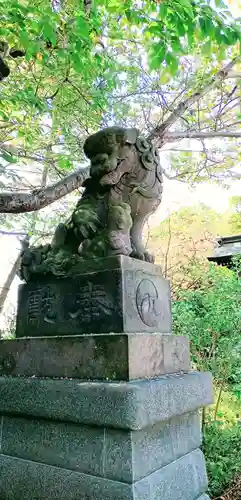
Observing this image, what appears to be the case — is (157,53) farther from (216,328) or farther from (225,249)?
(225,249)

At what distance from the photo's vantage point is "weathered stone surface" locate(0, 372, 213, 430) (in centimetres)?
183

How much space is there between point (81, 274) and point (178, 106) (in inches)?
167

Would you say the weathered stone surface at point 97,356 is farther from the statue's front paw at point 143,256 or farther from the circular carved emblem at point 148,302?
the statue's front paw at point 143,256

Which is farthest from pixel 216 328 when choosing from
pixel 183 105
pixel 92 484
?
pixel 183 105

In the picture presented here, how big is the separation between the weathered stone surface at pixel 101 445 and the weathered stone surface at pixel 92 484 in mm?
33

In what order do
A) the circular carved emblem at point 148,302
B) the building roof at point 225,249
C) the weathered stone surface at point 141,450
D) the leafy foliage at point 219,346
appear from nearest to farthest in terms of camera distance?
1. the weathered stone surface at point 141,450
2. the circular carved emblem at point 148,302
3. the leafy foliage at point 219,346
4. the building roof at point 225,249

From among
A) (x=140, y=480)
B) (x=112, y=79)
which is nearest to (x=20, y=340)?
(x=140, y=480)

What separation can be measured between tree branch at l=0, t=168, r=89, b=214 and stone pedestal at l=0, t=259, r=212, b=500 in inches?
90.8

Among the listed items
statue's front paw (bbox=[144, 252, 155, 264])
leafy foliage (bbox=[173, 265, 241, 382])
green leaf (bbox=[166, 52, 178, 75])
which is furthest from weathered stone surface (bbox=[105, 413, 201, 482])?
green leaf (bbox=[166, 52, 178, 75])

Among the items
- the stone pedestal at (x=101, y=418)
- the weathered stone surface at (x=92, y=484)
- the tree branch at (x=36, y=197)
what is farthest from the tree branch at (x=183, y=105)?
the weathered stone surface at (x=92, y=484)

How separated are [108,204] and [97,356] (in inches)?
41.9

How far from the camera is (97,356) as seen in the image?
2092mm

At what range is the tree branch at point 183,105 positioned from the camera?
221 inches

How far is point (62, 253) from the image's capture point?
2.64 m
